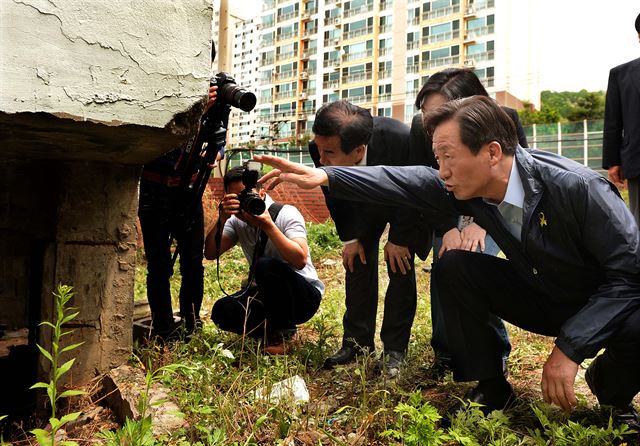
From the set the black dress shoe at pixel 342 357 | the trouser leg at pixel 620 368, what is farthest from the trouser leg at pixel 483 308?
the black dress shoe at pixel 342 357

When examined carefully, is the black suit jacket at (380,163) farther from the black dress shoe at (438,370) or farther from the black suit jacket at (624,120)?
the black suit jacket at (624,120)

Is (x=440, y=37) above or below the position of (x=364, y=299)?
above

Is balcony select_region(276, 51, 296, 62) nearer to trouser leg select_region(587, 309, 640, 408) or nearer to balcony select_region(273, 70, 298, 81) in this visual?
balcony select_region(273, 70, 298, 81)

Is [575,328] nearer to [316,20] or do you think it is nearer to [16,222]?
[16,222]

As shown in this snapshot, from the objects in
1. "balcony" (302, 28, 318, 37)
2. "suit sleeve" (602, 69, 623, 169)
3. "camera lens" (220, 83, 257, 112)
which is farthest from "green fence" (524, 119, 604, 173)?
"balcony" (302, 28, 318, 37)

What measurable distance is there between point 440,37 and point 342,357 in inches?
1119

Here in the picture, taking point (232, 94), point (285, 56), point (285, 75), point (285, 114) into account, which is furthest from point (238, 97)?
point (285, 56)

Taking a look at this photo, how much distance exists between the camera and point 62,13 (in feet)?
5.96

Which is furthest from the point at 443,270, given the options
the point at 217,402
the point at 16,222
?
the point at 16,222

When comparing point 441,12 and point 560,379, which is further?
point 441,12

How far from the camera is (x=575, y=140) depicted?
65.7 feet

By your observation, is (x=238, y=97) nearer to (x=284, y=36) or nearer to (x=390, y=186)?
(x=390, y=186)

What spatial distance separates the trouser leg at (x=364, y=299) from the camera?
2910 millimetres

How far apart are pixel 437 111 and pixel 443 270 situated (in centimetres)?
61
